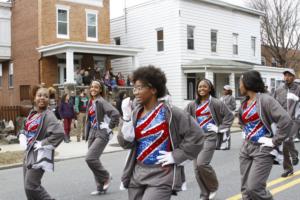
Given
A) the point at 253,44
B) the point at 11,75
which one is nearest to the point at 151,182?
the point at 11,75

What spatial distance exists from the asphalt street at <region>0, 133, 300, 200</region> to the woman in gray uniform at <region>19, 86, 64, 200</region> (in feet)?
6.02

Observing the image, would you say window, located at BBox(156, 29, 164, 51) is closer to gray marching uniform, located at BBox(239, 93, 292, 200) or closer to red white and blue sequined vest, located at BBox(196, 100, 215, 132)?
red white and blue sequined vest, located at BBox(196, 100, 215, 132)

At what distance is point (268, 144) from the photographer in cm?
496

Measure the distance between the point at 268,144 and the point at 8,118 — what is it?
13.4 meters

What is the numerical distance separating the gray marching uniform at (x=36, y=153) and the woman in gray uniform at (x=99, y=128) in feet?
6.03

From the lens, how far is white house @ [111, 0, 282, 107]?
88.3ft

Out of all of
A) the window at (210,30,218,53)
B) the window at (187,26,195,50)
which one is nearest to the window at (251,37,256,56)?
the window at (210,30,218,53)

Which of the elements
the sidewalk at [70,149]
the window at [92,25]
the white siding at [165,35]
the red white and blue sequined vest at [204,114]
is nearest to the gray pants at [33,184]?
the red white and blue sequined vest at [204,114]

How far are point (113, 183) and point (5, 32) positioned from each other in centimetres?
2312

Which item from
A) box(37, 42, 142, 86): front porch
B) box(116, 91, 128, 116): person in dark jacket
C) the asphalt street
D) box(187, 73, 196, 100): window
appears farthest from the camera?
box(187, 73, 196, 100): window

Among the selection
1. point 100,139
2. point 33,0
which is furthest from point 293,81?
point 33,0

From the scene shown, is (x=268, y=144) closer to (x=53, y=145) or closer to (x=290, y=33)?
(x=53, y=145)

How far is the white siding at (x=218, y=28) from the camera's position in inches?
1076

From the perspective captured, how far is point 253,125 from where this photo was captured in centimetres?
521
